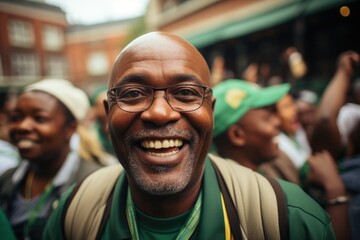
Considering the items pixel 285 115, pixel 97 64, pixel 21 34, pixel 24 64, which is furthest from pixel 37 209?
pixel 97 64

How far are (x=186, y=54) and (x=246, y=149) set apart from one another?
1.23 meters

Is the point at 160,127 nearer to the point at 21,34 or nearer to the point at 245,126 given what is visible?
the point at 245,126

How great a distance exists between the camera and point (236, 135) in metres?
2.33

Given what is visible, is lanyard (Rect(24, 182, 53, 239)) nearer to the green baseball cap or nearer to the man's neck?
the man's neck

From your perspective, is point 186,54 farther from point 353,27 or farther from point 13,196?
point 353,27

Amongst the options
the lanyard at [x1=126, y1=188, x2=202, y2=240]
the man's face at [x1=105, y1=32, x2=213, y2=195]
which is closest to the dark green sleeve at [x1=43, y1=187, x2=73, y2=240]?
the lanyard at [x1=126, y1=188, x2=202, y2=240]

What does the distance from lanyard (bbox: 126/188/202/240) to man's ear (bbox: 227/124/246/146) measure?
0.93 meters

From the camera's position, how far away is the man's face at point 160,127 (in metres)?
1.29

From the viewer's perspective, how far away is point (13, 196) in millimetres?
2264

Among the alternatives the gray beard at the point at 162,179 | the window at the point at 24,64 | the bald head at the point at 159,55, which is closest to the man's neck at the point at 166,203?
the gray beard at the point at 162,179

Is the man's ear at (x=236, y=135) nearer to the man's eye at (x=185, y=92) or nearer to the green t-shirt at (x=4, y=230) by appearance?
the man's eye at (x=185, y=92)

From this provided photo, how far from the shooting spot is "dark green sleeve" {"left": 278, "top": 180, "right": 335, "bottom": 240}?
1235mm

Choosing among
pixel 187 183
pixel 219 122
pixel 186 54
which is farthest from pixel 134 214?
pixel 219 122

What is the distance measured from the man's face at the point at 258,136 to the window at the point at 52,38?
33355mm
